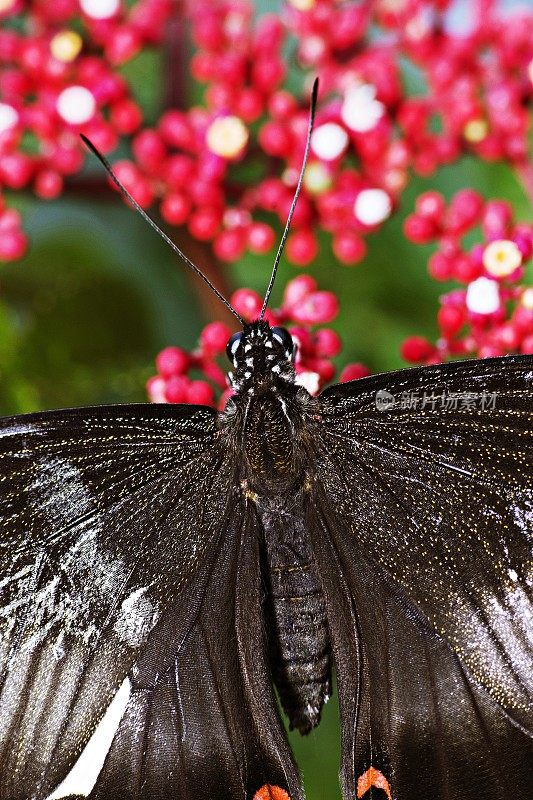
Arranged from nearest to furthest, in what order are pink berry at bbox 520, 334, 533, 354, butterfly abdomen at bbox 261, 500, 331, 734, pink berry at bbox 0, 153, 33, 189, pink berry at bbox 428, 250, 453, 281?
butterfly abdomen at bbox 261, 500, 331, 734 < pink berry at bbox 520, 334, 533, 354 < pink berry at bbox 428, 250, 453, 281 < pink berry at bbox 0, 153, 33, 189

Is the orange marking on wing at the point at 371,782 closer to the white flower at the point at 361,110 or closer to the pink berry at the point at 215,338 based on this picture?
the pink berry at the point at 215,338

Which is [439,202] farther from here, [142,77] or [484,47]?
[142,77]

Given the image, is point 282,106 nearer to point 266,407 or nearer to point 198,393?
point 198,393

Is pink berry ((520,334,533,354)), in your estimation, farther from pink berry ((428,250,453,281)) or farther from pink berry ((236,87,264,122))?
pink berry ((236,87,264,122))

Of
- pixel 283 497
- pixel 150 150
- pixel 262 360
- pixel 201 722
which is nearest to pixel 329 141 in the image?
pixel 150 150

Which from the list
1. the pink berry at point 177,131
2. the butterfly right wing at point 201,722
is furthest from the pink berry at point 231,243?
the butterfly right wing at point 201,722

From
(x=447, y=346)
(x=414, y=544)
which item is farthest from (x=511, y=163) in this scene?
(x=414, y=544)

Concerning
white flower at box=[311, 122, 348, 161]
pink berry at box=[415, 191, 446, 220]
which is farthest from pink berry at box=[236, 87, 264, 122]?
pink berry at box=[415, 191, 446, 220]
